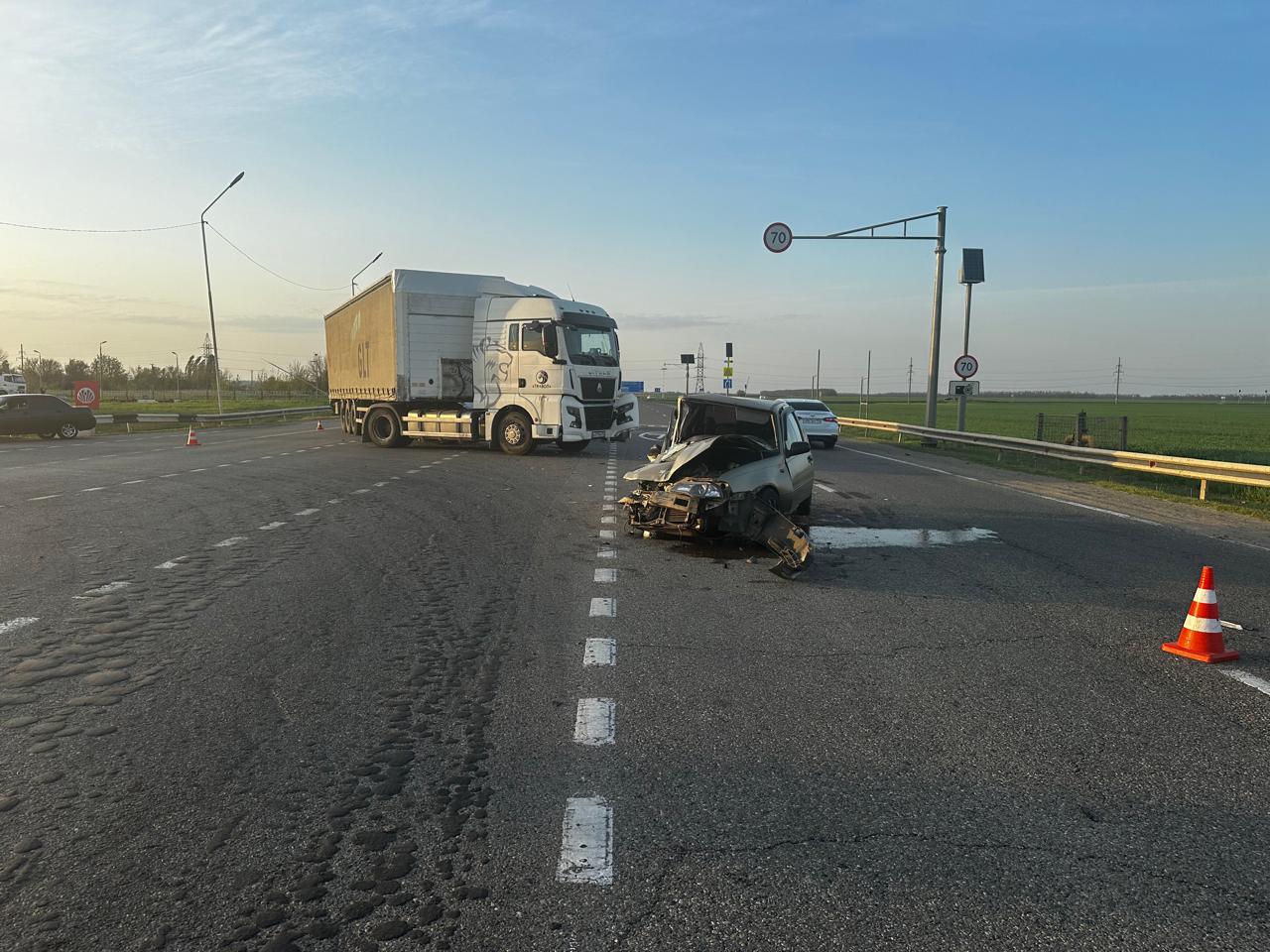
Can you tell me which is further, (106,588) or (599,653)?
(106,588)

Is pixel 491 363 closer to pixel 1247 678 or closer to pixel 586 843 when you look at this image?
pixel 1247 678

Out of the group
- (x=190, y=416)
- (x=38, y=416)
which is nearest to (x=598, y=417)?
(x=38, y=416)

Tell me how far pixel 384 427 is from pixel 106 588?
18690 mm

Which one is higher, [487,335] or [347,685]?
Result: [487,335]

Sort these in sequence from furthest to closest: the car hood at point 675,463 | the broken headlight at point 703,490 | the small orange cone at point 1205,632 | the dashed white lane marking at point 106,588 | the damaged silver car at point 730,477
Answer: the car hood at point 675,463
the broken headlight at point 703,490
the damaged silver car at point 730,477
the dashed white lane marking at point 106,588
the small orange cone at point 1205,632

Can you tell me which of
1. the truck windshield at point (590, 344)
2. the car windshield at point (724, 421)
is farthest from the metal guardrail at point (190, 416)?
the car windshield at point (724, 421)

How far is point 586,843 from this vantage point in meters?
3.30

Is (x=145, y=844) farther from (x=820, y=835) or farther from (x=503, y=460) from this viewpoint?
(x=503, y=460)

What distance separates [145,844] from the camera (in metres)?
3.27

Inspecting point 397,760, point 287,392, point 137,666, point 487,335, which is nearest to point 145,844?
point 397,760

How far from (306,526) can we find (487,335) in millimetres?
12422

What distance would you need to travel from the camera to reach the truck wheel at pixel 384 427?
25.3 meters

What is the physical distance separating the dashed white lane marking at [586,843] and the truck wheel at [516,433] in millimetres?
18996

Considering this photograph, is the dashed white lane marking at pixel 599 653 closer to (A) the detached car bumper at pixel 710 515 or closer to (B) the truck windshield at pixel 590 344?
(A) the detached car bumper at pixel 710 515
